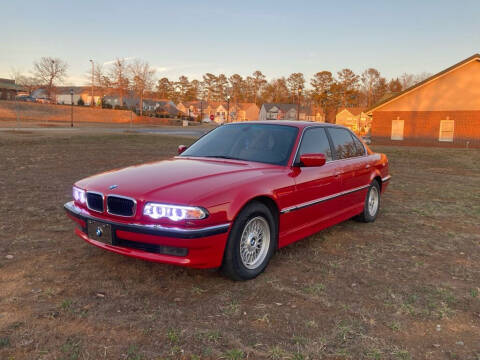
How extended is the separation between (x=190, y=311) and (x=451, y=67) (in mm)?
26642

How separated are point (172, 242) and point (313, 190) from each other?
1.87 meters

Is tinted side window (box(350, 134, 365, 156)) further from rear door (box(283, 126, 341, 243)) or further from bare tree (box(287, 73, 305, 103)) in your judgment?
bare tree (box(287, 73, 305, 103))

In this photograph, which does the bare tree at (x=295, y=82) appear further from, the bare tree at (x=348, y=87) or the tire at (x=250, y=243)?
the tire at (x=250, y=243)

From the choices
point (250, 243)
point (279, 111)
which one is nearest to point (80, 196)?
point (250, 243)

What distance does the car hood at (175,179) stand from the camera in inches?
127

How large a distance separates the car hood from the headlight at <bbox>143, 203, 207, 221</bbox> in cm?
5

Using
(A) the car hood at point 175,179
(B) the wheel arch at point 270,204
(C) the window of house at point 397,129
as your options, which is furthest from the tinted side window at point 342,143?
(C) the window of house at point 397,129

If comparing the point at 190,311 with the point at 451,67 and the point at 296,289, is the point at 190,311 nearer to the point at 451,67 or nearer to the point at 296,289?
the point at 296,289

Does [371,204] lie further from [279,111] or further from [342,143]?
[279,111]

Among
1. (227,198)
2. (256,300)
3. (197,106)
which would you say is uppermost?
(197,106)

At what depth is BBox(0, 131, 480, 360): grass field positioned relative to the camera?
2.62 m

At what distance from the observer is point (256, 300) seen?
130 inches

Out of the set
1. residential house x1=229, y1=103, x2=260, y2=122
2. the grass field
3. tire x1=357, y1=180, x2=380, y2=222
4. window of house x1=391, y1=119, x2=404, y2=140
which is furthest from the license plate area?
residential house x1=229, y1=103, x2=260, y2=122

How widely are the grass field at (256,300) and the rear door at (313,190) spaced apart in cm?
41
